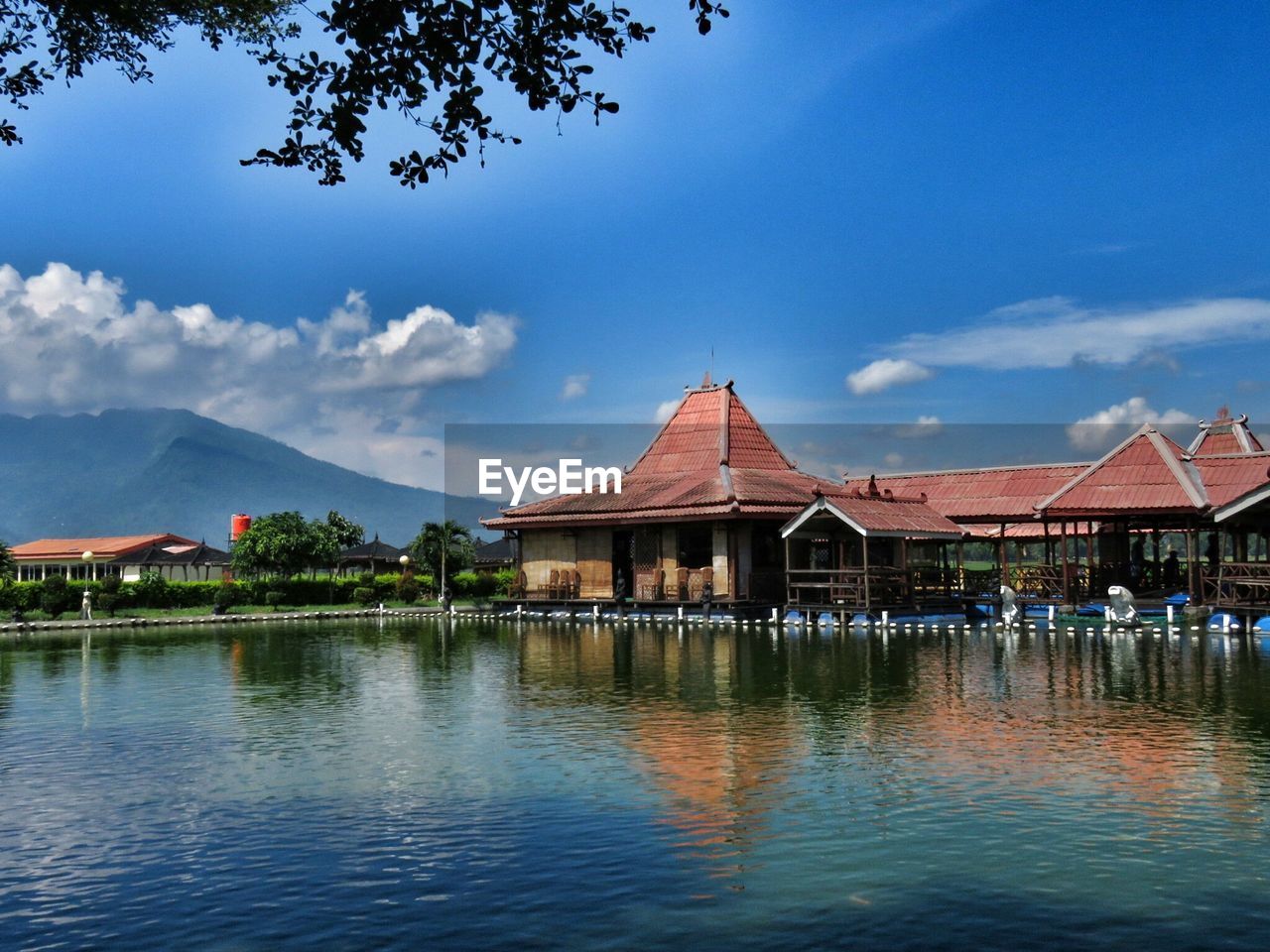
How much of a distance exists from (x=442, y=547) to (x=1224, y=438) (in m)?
31.1

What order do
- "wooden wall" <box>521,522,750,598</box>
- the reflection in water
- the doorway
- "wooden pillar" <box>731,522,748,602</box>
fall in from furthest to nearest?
the doorway → "wooden wall" <box>521,522,750,598</box> → "wooden pillar" <box>731,522,748,602</box> → the reflection in water

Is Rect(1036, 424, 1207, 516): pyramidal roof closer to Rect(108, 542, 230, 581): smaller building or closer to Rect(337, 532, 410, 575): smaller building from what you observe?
Rect(337, 532, 410, 575): smaller building

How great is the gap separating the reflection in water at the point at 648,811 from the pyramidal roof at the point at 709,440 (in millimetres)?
23337

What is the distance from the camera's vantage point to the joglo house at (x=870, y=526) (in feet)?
107

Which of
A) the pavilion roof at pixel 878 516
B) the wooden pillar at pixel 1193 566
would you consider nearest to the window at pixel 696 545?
the pavilion roof at pixel 878 516

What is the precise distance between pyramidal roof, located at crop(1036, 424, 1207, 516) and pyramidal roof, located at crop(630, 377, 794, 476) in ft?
40.3

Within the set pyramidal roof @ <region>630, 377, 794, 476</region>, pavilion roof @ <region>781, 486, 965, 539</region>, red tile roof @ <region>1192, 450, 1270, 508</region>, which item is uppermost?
pyramidal roof @ <region>630, 377, 794, 476</region>

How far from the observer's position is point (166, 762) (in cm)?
1323

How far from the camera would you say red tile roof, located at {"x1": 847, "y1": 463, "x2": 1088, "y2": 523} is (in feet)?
124

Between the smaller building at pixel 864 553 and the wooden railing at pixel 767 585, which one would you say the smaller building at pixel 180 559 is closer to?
the wooden railing at pixel 767 585

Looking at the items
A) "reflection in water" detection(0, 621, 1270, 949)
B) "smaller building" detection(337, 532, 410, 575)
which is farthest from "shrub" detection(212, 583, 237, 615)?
"reflection in water" detection(0, 621, 1270, 949)

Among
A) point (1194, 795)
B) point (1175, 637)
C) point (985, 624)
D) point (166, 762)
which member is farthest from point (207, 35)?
point (985, 624)

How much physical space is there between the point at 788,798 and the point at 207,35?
8.48 metres

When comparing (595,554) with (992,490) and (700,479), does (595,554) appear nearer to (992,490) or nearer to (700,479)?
(700,479)
